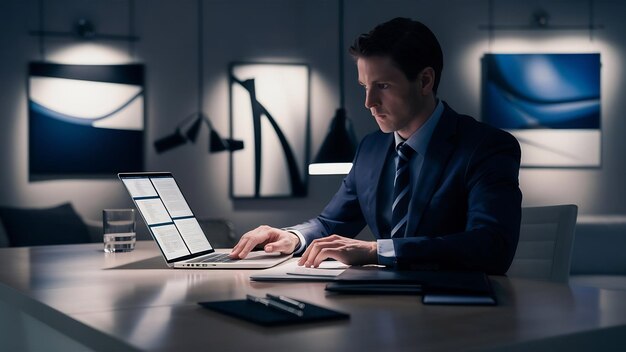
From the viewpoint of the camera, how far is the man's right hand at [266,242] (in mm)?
2072

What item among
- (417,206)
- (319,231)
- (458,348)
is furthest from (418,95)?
(458,348)

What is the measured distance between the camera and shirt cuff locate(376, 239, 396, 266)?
5.67 ft

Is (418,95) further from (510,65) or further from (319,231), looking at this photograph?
(510,65)

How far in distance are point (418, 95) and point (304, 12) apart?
426 cm

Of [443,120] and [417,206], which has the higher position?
[443,120]

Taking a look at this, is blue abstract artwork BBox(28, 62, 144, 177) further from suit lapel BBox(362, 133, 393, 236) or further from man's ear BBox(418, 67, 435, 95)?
man's ear BBox(418, 67, 435, 95)

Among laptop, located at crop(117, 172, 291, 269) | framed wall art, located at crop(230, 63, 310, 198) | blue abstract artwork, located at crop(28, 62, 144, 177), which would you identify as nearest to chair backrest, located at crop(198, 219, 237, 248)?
framed wall art, located at crop(230, 63, 310, 198)

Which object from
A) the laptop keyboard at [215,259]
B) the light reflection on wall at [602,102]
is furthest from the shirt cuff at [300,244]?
the light reflection on wall at [602,102]

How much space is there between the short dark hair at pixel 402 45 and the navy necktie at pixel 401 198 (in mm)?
248

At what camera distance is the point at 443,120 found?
223 centimetres

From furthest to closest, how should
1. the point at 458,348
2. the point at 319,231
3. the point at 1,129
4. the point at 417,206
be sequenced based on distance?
the point at 1,129, the point at 319,231, the point at 417,206, the point at 458,348

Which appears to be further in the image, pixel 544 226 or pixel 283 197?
pixel 283 197

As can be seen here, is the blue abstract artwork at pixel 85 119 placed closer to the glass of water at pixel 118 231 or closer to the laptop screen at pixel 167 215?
the glass of water at pixel 118 231

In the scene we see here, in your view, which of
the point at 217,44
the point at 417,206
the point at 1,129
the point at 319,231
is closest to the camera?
the point at 417,206
